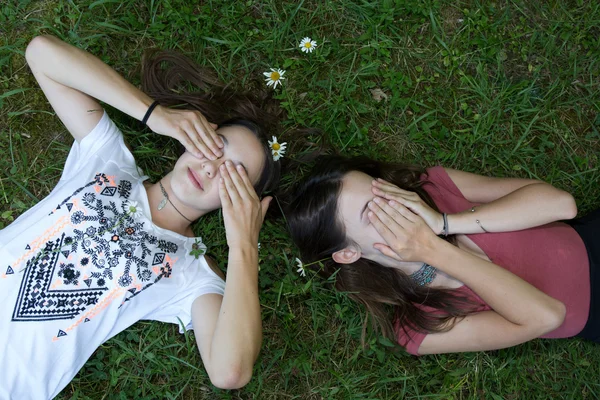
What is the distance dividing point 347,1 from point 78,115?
233cm

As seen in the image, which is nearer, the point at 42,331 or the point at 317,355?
the point at 42,331

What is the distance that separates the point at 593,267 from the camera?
3533 millimetres

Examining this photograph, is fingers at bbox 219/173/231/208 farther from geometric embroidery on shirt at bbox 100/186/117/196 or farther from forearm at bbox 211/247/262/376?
geometric embroidery on shirt at bbox 100/186/117/196

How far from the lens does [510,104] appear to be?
420 cm

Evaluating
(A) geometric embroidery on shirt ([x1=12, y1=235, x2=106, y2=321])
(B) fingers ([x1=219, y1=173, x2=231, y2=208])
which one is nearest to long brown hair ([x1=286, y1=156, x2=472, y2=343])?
(B) fingers ([x1=219, y1=173, x2=231, y2=208])

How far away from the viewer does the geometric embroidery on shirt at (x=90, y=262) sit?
125 inches

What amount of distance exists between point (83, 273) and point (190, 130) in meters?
1.17

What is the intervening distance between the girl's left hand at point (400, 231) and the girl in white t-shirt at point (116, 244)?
0.81 m

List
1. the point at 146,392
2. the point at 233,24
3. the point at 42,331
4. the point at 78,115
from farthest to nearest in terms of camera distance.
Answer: the point at 233,24
the point at 146,392
the point at 78,115
the point at 42,331

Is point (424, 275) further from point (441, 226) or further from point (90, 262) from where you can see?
point (90, 262)

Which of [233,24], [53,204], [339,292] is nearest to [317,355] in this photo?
[339,292]

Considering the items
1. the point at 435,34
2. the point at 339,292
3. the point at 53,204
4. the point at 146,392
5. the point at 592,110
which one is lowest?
the point at 146,392

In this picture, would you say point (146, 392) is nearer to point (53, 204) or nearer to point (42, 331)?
point (42, 331)

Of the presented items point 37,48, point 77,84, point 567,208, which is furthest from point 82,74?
point 567,208
